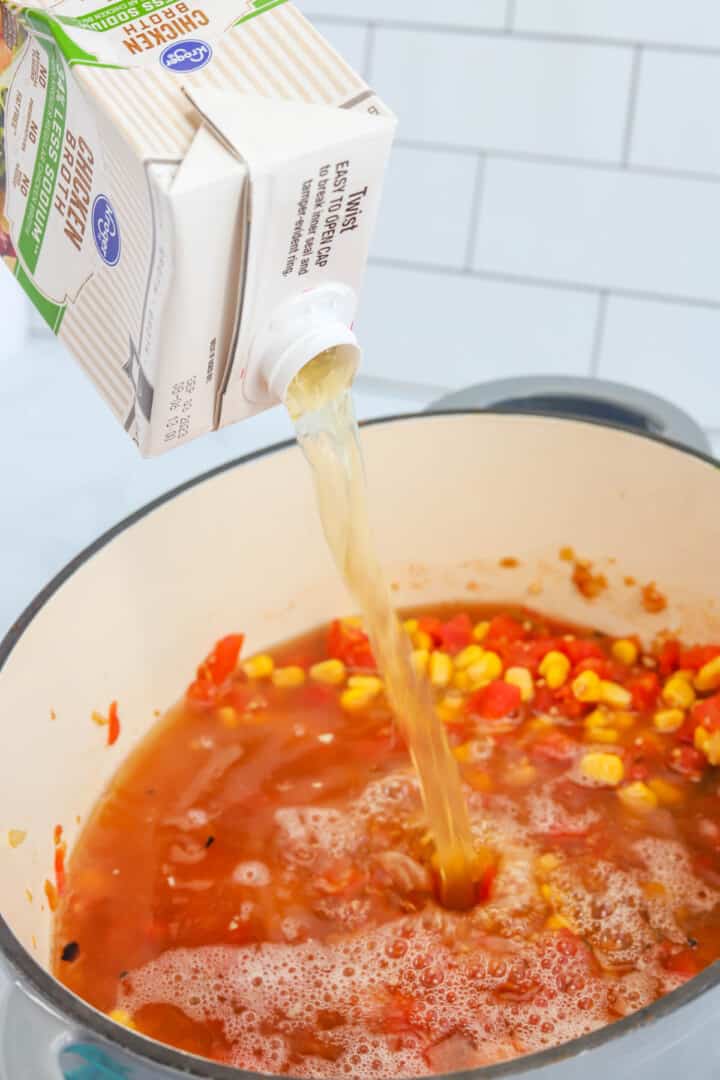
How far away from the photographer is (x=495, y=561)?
3.72 feet

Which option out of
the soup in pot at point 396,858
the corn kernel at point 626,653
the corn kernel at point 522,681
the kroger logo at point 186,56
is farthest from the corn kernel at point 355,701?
the kroger logo at point 186,56

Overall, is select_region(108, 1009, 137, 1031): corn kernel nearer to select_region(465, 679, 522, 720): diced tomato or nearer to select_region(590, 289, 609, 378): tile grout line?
select_region(465, 679, 522, 720): diced tomato

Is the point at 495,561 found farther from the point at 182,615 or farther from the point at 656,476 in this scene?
the point at 182,615

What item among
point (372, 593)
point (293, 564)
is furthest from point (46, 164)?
point (293, 564)

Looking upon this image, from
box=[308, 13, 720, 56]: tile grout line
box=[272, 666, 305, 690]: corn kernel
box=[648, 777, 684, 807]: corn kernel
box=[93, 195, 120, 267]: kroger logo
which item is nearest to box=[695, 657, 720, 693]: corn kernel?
box=[648, 777, 684, 807]: corn kernel

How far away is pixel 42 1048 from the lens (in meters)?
0.58

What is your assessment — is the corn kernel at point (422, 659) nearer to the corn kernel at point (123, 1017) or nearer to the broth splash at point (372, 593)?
the broth splash at point (372, 593)

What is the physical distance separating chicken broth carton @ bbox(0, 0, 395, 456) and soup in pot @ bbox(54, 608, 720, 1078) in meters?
0.36

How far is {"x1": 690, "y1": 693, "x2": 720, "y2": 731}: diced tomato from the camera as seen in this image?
3.21 ft

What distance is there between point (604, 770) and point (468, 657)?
0.16 meters

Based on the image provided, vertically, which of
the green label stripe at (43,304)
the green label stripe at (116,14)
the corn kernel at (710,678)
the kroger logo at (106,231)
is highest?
the green label stripe at (116,14)

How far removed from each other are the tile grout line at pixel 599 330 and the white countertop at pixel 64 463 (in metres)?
0.28

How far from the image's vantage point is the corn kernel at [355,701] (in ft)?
3.43

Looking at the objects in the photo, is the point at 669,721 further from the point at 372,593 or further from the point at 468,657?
the point at 372,593
